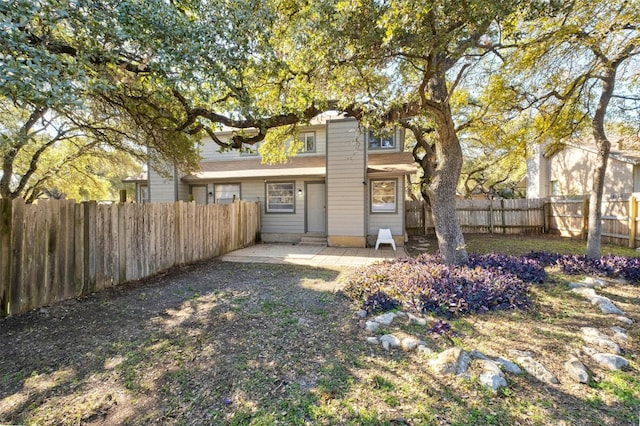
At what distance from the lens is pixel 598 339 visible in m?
3.06

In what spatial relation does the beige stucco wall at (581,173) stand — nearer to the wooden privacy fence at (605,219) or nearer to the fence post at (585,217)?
the wooden privacy fence at (605,219)

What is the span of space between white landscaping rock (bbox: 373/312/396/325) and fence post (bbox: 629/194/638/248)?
9770mm

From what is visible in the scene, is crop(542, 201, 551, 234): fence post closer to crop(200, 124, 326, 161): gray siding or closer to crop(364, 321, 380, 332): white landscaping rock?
crop(200, 124, 326, 161): gray siding

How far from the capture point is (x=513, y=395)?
90.3 inches

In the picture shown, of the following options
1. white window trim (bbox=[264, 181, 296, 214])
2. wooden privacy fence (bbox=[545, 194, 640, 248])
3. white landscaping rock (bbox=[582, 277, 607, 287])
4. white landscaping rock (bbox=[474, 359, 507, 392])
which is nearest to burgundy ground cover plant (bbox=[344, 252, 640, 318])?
white landscaping rock (bbox=[582, 277, 607, 287])

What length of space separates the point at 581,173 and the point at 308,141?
46.0 ft

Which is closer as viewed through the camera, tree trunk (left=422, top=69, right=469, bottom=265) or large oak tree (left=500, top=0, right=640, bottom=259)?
large oak tree (left=500, top=0, right=640, bottom=259)

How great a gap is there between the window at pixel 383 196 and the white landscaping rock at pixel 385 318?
6917 millimetres

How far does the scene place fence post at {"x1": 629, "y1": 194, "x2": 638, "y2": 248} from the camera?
8562mm

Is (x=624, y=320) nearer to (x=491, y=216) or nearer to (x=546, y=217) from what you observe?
(x=491, y=216)

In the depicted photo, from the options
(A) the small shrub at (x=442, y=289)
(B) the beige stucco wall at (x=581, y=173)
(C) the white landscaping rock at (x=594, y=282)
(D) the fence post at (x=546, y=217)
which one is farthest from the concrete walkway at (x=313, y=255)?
(B) the beige stucco wall at (x=581, y=173)

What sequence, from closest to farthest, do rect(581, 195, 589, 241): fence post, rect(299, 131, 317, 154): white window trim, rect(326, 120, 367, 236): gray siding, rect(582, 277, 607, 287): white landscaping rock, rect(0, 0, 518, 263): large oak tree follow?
rect(0, 0, 518, 263): large oak tree, rect(582, 277, 607, 287): white landscaping rock, rect(326, 120, 367, 236): gray siding, rect(581, 195, 589, 241): fence post, rect(299, 131, 317, 154): white window trim

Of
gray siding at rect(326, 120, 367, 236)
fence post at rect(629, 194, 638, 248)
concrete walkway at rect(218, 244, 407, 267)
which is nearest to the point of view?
concrete walkway at rect(218, 244, 407, 267)

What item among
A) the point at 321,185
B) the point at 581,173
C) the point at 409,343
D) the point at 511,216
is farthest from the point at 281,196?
the point at 581,173
